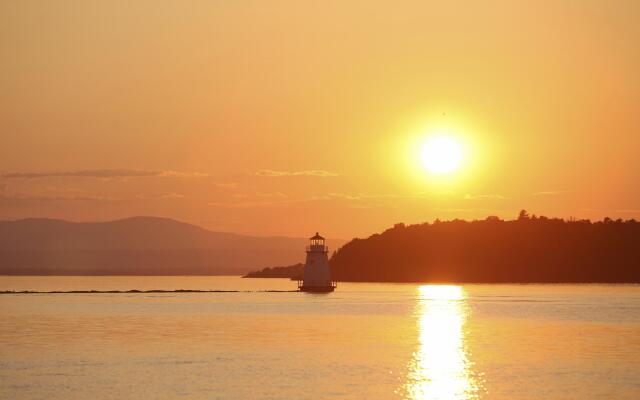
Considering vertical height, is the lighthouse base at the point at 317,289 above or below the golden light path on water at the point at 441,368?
above

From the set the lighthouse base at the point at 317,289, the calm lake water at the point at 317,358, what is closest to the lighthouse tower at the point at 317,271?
the lighthouse base at the point at 317,289

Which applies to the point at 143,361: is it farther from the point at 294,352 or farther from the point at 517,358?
the point at 517,358

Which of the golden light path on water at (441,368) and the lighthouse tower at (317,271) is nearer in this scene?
the golden light path on water at (441,368)

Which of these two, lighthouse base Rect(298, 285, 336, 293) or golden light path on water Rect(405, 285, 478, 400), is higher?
lighthouse base Rect(298, 285, 336, 293)

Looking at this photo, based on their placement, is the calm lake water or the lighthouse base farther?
the lighthouse base

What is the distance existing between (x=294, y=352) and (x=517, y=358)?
1473 centimetres

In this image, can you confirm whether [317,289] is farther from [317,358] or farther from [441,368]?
[441,368]

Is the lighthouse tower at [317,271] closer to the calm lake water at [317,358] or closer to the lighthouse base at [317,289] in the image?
the lighthouse base at [317,289]

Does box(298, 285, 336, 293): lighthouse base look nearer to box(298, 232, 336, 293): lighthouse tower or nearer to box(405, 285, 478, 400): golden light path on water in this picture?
box(298, 232, 336, 293): lighthouse tower

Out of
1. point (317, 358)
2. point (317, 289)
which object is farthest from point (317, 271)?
point (317, 358)

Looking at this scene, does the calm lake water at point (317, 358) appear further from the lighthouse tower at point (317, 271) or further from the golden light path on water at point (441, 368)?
the lighthouse tower at point (317, 271)

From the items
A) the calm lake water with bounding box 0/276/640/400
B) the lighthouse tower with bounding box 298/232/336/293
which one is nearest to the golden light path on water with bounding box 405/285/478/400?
the calm lake water with bounding box 0/276/640/400

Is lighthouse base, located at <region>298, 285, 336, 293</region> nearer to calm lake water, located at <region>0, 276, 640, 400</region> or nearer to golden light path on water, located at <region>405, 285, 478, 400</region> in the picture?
calm lake water, located at <region>0, 276, 640, 400</region>

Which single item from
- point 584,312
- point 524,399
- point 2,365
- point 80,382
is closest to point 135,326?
point 2,365
